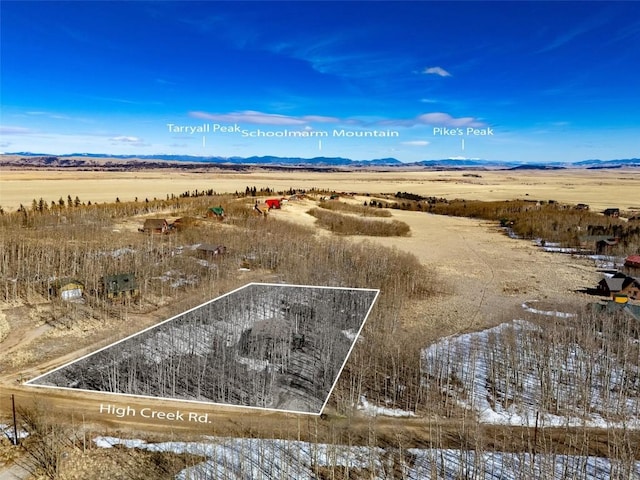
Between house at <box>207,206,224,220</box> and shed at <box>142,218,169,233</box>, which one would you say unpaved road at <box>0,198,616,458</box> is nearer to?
house at <box>207,206,224,220</box>

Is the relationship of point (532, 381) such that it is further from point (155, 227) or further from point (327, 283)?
point (155, 227)

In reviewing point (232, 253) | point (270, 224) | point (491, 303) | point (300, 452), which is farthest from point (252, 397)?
point (270, 224)

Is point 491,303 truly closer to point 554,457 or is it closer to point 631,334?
point 631,334

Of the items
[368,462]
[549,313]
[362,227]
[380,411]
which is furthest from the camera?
[362,227]

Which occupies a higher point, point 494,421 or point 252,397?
point 252,397

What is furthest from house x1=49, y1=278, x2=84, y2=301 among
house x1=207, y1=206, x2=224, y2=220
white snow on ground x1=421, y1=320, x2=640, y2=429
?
house x1=207, y1=206, x2=224, y2=220

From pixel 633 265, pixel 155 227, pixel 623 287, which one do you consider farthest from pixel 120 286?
pixel 633 265

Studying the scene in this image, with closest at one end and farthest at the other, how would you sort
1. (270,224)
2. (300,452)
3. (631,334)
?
(300,452) → (631,334) → (270,224)
